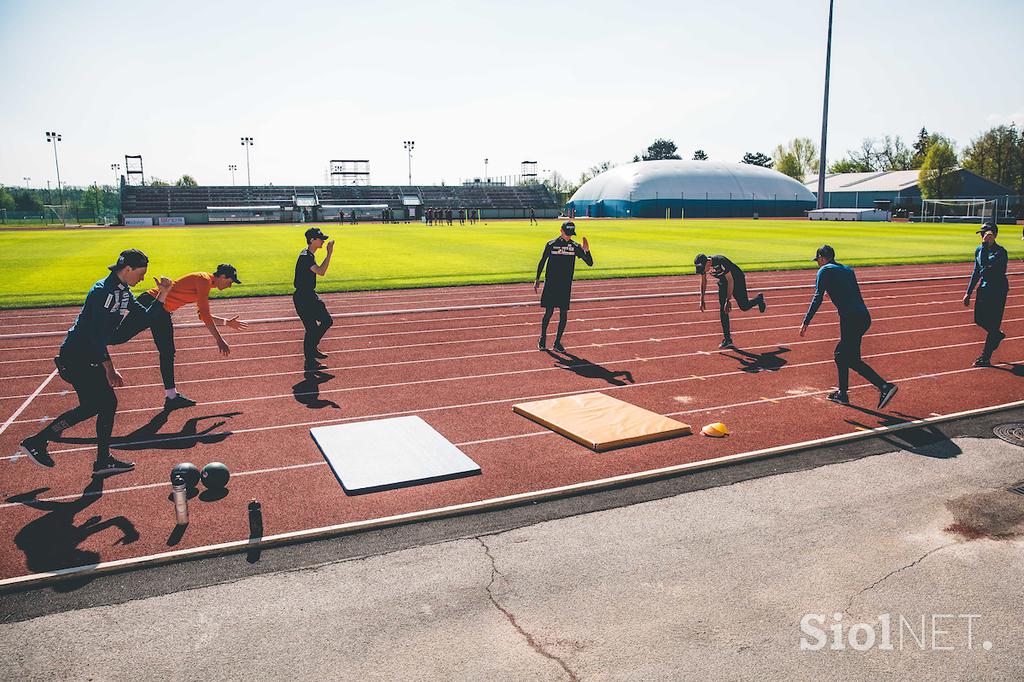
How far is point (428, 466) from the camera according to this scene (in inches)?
280

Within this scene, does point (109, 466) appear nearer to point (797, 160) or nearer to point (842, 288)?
point (842, 288)

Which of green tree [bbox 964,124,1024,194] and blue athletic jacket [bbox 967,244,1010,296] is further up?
green tree [bbox 964,124,1024,194]

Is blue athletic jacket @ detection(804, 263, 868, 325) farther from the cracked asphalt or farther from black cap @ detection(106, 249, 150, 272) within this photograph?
black cap @ detection(106, 249, 150, 272)

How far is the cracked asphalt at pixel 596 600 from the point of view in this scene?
165 inches

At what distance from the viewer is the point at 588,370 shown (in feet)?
36.9

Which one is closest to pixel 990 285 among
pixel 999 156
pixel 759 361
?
pixel 759 361

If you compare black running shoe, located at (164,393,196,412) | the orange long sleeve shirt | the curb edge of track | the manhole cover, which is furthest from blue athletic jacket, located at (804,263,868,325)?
black running shoe, located at (164,393,196,412)

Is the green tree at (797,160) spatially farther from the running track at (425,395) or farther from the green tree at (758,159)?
the running track at (425,395)

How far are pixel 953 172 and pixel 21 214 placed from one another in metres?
123

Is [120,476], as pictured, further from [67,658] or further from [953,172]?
[953,172]

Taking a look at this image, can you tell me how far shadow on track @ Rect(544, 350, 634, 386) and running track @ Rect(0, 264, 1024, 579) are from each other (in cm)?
6

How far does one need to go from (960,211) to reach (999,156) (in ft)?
79.7

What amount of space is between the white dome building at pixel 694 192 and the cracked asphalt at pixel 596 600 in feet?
274

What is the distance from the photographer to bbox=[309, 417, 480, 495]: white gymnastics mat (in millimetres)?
6797
